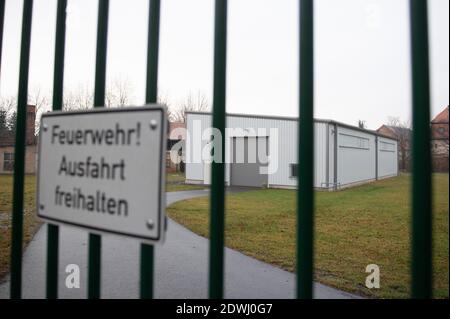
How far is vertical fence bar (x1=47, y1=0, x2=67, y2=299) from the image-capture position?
1.63m

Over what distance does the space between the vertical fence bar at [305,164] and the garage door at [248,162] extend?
2497 centimetres

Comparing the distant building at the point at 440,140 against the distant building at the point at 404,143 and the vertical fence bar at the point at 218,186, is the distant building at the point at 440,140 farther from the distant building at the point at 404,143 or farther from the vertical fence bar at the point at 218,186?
the vertical fence bar at the point at 218,186

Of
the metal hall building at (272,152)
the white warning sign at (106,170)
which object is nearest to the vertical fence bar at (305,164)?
the white warning sign at (106,170)

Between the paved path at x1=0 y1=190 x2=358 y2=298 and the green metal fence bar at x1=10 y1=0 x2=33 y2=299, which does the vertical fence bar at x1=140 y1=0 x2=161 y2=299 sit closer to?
the green metal fence bar at x1=10 y1=0 x2=33 y2=299

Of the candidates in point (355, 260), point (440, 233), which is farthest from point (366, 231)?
point (355, 260)

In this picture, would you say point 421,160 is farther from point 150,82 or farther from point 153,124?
point 150,82

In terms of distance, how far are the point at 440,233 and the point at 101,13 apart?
1031 centimetres

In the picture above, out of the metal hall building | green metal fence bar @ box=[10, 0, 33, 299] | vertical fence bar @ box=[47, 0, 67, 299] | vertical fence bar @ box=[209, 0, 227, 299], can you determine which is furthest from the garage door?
vertical fence bar @ box=[209, 0, 227, 299]

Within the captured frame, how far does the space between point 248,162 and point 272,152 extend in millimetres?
2135

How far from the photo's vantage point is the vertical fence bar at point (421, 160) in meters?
0.97

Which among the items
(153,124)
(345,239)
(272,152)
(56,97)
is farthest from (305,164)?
(272,152)

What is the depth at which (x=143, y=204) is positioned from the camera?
1228 mm
